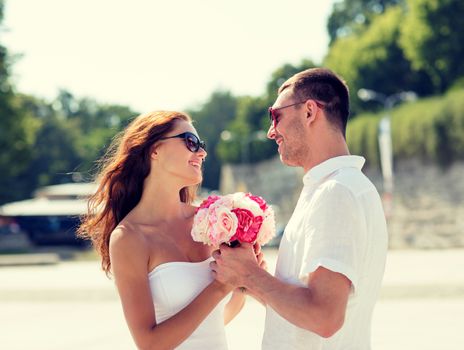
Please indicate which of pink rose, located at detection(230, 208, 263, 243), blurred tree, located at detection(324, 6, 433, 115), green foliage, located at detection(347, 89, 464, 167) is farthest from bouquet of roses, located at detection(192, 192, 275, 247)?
blurred tree, located at detection(324, 6, 433, 115)

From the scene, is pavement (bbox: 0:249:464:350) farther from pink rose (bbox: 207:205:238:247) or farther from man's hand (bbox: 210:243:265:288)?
man's hand (bbox: 210:243:265:288)

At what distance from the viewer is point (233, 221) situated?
155 inches

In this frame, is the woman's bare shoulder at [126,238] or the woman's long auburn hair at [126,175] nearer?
the woman's bare shoulder at [126,238]

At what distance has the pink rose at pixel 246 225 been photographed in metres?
3.88

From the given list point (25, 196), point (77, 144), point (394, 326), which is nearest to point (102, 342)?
point (394, 326)

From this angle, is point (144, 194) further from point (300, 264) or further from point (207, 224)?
point (300, 264)

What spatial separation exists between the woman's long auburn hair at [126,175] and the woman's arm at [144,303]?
486 mm

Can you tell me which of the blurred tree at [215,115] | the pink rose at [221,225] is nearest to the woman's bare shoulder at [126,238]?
the pink rose at [221,225]

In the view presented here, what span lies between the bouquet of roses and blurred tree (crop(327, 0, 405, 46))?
7698 cm

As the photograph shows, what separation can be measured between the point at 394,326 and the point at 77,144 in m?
90.3

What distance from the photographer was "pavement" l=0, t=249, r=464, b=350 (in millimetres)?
10820

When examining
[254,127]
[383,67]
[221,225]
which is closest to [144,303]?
[221,225]

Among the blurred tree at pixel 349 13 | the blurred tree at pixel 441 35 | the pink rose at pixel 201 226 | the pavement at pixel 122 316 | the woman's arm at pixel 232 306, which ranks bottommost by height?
the pavement at pixel 122 316

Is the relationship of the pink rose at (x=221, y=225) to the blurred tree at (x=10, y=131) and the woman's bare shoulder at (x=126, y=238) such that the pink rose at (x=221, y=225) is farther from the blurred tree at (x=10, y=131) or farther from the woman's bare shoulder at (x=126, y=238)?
the blurred tree at (x=10, y=131)
